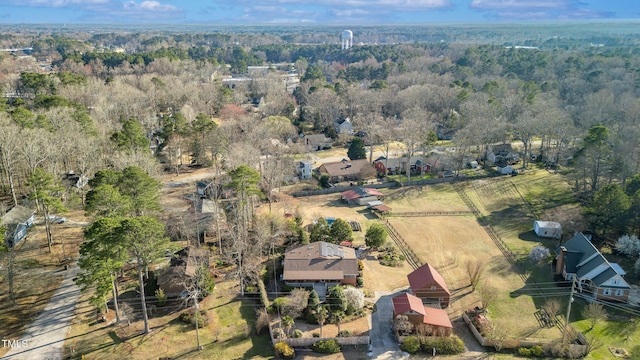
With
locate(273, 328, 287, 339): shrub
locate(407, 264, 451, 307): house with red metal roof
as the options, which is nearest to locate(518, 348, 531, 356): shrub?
locate(407, 264, 451, 307): house with red metal roof

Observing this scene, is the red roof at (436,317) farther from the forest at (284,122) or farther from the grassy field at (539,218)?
the forest at (284,122)

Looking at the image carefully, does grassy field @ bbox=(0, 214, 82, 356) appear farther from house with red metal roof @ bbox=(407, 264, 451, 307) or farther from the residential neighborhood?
house with red metal roof @ bbox=(407, 264, 451, 307)

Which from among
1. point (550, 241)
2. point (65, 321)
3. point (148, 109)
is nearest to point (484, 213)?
A: point (550, 241)

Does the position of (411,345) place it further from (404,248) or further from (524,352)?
(404,248)

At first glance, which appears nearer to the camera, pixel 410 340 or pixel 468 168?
pixel 410 340

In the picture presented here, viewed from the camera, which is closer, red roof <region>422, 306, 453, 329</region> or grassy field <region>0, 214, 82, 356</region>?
red roof <region>422, 306, 453, 329</region>

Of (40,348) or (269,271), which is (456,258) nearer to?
(269,271)
